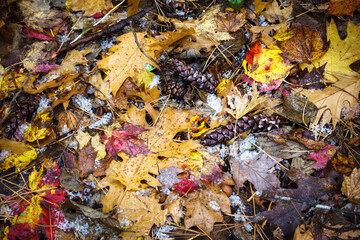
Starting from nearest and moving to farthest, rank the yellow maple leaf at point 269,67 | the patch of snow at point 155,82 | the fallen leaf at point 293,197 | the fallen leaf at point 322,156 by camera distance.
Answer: the fallen leaf at point 293,197 < the fallen leaf at point 322,156 < the yellow maple leaf at point 269,67 < the patch of snow at point 155,82

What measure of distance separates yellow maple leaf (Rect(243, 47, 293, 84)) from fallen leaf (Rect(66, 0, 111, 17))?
1.45 meters

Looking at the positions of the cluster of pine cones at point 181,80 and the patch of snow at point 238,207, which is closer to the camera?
the patch of snow at point 238,207

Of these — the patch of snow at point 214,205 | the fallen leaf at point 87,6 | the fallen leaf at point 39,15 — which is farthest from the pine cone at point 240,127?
the fallen leaf at point 39,15

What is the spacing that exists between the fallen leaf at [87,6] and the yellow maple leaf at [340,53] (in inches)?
75.1

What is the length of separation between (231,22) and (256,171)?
1.26 m

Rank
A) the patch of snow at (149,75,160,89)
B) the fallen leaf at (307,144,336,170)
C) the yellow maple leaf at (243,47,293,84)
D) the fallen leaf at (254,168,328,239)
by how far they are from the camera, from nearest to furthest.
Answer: the fallen leaf at (254,168,328,239)
the fallen leaf at (307,144,336,170)
the yellow maple leaf at (243,47,293,84)
the patch of snow at (149,75,160,89)

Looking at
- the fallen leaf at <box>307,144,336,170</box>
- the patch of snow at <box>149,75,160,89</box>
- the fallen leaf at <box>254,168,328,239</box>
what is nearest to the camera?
the fallen leaf at <box>254,168,328,239</box>

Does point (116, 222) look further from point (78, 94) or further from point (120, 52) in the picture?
point (120, 52)

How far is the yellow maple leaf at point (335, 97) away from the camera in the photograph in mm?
1638

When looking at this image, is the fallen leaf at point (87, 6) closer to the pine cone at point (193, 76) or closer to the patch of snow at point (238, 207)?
the pine cone at point (193, 76)

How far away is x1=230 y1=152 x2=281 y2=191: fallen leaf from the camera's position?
159cm

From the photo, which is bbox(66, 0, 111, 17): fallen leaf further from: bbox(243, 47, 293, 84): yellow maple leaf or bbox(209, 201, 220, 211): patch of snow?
bbox(209, 201, 220, 211): patch of snow

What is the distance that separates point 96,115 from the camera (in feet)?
5.90

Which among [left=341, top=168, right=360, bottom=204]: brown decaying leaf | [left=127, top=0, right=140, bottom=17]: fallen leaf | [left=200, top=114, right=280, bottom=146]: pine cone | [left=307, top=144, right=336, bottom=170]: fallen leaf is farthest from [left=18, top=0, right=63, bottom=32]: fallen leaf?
[left=341, top=168, right=360, bottom=204]: brown decaying leaf
